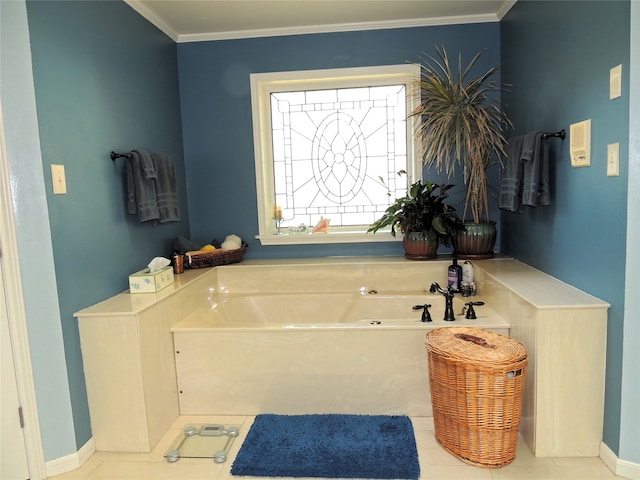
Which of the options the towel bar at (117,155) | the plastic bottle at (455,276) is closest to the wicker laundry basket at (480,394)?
the plastic bottle at (455,276)

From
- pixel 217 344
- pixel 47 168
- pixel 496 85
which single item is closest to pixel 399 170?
pixel 496 85

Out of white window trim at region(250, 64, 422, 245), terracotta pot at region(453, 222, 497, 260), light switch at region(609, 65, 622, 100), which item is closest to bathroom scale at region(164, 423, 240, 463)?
white window trim at region(250, 64, 422, 245)

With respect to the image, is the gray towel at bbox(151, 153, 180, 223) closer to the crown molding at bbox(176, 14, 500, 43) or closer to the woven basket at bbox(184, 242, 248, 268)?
the woven basket at bbox(184, 242, 248, 268)

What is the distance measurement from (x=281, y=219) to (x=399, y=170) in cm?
105

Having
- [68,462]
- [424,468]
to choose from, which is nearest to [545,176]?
[424,468]

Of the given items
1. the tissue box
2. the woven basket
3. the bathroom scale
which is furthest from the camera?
the woven basket

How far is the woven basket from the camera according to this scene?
3.33 meters

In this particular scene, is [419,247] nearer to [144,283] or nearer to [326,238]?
[326,238]

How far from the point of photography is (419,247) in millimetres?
3365

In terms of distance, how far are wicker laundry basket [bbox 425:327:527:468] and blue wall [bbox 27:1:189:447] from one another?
5.67ft

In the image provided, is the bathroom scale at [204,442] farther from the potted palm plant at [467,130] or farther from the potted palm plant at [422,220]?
the potted palm plant at [467,130]

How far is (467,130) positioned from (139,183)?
83.7 inches

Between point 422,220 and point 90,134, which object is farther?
point 422,220

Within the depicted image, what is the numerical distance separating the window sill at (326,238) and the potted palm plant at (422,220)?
218 millimetres
